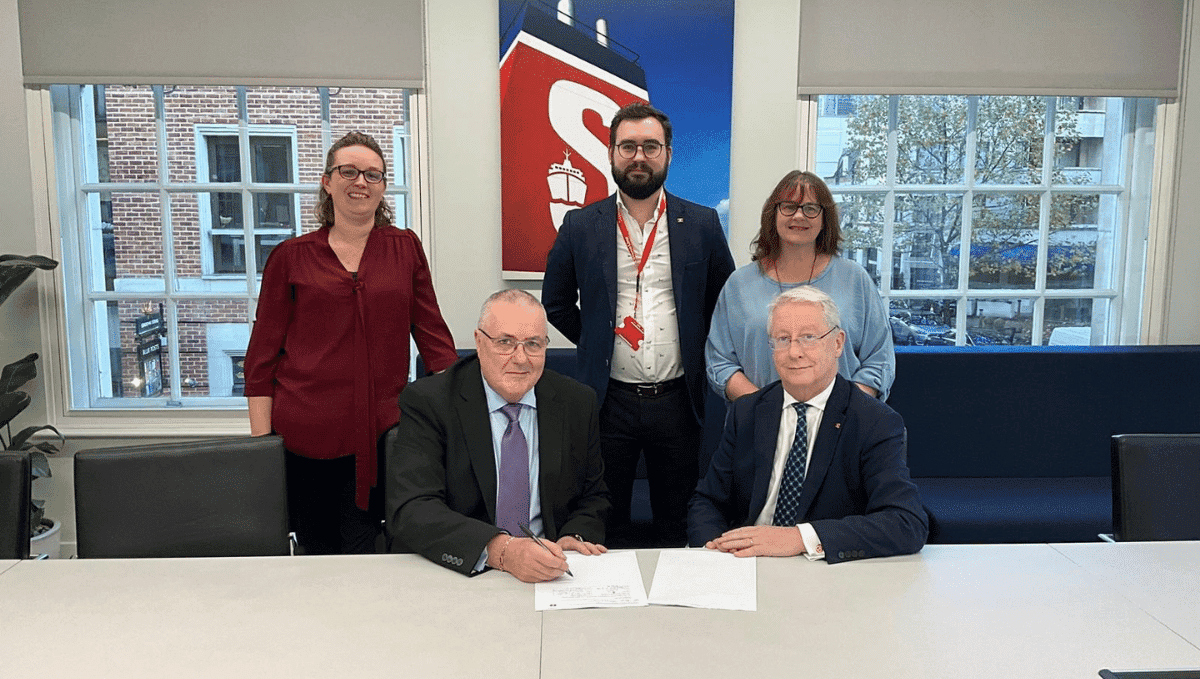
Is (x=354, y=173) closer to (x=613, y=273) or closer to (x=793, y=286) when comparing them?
(x=613, y=273)

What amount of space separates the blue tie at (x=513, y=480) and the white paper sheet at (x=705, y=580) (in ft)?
1.20

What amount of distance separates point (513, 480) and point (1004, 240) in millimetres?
3144

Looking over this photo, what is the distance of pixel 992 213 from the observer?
13.4ft

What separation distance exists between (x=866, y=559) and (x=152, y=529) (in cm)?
163

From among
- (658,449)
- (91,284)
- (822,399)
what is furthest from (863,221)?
(91,284)

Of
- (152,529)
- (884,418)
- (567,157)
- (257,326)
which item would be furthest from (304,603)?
(567,157)

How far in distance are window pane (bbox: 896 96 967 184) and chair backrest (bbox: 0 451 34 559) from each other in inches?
143

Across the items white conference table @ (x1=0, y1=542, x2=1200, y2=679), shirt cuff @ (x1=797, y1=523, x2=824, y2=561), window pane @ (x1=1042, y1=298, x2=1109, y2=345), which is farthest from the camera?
window pane @ (x1=1042, y1=298, x2=1109, y2=345)

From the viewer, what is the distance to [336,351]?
2416 mm

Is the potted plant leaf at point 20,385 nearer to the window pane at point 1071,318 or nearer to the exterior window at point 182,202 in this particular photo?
the exterior window at point 182,202

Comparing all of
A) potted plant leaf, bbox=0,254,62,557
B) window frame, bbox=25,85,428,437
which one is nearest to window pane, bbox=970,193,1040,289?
window frame, bbox=25,85,428,437

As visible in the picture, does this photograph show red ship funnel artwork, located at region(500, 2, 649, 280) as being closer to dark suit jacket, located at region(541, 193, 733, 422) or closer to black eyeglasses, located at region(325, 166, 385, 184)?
dark suit jacket, located at region(541, 193, 733, 422)

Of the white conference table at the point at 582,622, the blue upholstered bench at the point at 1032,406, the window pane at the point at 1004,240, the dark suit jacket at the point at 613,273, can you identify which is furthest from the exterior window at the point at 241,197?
the window pane at the point at 1004,240

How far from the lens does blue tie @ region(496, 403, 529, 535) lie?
1970 millimetres
